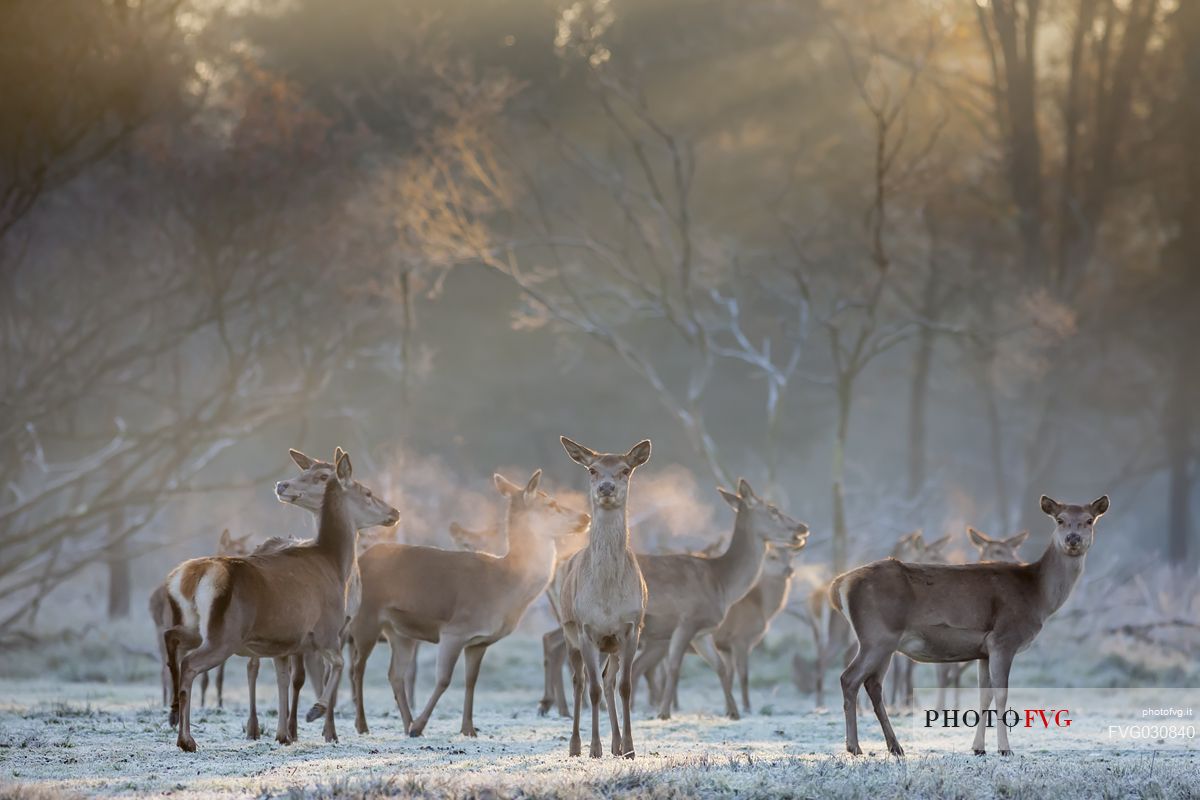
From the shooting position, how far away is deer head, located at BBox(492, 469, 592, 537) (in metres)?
14.9

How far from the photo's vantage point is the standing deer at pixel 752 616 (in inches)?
735

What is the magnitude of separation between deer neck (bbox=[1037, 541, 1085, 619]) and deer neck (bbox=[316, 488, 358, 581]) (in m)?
5.35

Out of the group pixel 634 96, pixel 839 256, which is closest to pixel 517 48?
pixel 634 96

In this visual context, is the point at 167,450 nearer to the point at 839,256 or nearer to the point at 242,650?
the point at 839,256

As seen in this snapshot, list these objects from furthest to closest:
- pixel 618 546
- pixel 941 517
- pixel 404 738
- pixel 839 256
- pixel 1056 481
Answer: pixel 1056 481 → pixel 941 517 → pixel 839 256 → pixel 404 738 → pixel 618 546

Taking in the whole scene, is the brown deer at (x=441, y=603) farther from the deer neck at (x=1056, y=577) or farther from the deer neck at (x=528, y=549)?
the deer neck at (x=1056, y=577)

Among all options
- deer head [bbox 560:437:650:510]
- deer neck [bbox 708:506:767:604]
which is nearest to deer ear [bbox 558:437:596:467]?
deer head [bbox 560:437:650:510]

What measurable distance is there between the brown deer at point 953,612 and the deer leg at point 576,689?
191 cm

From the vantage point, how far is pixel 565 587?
1266 cm

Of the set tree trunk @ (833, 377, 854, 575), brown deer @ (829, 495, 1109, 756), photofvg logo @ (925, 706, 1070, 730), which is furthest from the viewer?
tree trunk @ (833, 377, 854, 575)

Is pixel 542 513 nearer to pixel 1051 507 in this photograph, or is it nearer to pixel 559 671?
pixel 559 671

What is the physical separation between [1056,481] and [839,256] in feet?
47.4

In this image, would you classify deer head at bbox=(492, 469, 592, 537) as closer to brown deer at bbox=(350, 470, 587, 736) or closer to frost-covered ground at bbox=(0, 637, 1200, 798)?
brown deer at bbox=(350, 470, 587, 736)

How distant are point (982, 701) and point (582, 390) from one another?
32376mm
